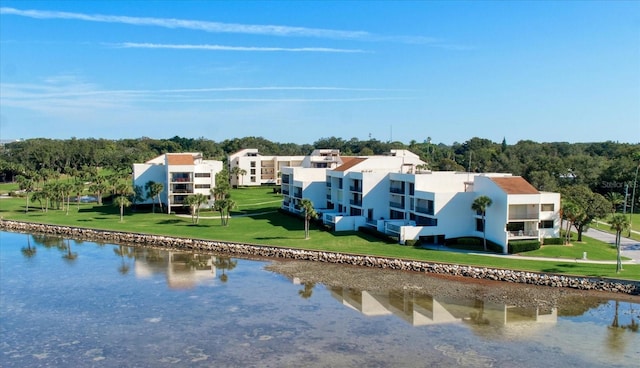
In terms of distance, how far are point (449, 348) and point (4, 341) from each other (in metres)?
23.8

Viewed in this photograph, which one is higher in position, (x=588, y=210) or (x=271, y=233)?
(x=588, y=210)

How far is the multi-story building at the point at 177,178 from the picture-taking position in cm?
7506

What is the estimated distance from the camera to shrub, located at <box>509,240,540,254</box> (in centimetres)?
4678

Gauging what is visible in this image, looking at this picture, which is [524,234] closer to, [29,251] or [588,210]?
[588,210]

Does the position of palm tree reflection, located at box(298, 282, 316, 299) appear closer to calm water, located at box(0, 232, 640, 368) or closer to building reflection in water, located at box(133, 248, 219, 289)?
calm water, located at box(0, 232, 640, 368)

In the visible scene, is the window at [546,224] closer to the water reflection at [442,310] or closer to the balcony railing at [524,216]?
the balcony railing at [524,216]

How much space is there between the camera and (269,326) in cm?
3119

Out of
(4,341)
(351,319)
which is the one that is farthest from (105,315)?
(351,319)

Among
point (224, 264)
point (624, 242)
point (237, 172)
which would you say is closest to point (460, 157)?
point (237, 172)

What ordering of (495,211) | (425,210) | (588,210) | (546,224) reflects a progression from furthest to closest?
(425,210) < (588,210) < (546,224) < (495,211)

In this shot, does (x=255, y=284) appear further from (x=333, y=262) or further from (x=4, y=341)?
(x=4, y=341)

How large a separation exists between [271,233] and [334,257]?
13.0 metres

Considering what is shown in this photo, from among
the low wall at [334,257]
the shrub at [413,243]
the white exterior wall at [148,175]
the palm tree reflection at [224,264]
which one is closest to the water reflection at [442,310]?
the low wall at [334,257]

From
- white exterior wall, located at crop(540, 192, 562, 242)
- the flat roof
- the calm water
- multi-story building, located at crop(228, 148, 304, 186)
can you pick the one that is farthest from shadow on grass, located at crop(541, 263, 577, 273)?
multi-story building, located at crop(228, 148, 304, 186)
